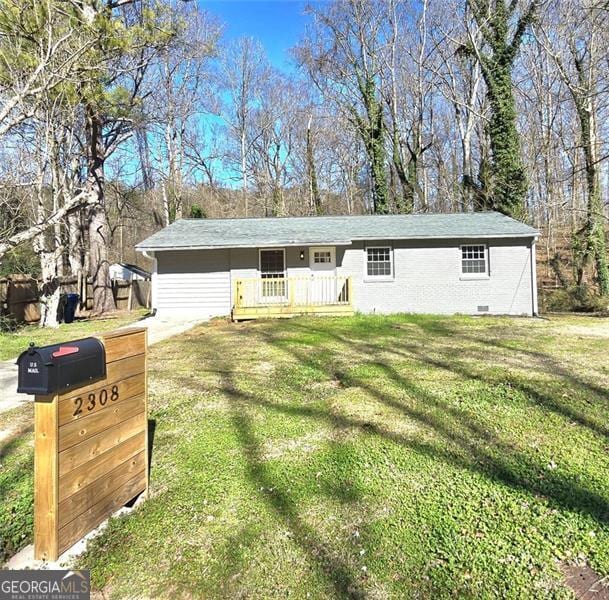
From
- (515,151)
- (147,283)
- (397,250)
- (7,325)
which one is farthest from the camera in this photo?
(147,283)

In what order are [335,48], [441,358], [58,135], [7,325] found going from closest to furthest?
[441,358] → [7,325] → [58,135] → [335,48]

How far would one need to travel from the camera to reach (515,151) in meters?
16.6

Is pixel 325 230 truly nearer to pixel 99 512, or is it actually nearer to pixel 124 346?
pixel 124 346

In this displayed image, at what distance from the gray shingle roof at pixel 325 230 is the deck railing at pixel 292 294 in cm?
120

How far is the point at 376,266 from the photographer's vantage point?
13.7 m

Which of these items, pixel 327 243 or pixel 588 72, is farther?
pixel 588 72

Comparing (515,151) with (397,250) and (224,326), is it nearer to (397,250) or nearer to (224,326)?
(397,250)

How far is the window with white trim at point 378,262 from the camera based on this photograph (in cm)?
1362

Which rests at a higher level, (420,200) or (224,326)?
(420,200)

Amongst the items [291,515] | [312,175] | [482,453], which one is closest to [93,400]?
[291,515]

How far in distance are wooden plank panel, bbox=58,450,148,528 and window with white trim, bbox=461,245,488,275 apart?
12.5 m

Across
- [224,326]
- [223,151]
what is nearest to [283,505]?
[224,326]

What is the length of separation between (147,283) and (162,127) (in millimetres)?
9376

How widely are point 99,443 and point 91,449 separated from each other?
0.07 m
